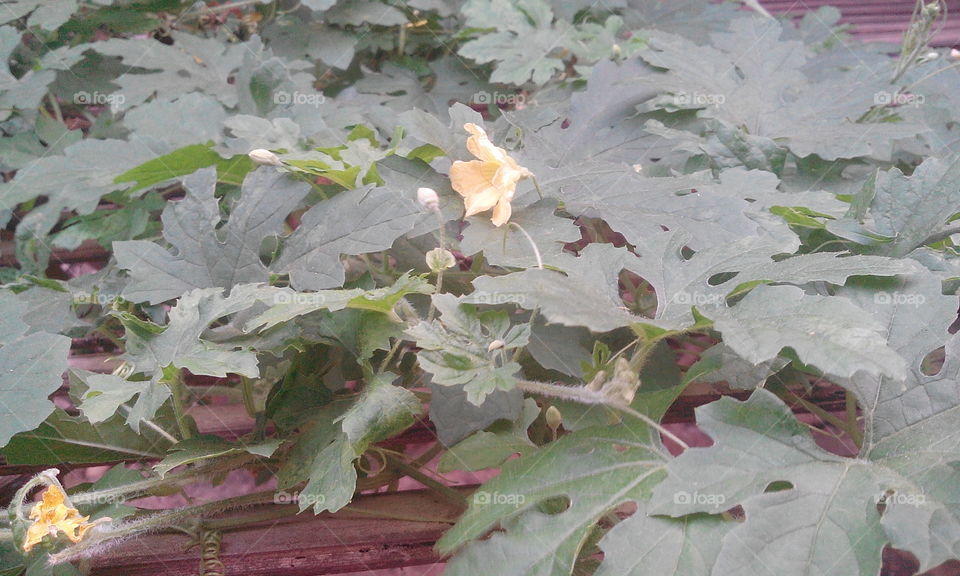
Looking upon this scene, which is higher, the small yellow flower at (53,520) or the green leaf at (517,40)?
the green leaf at (517,40)

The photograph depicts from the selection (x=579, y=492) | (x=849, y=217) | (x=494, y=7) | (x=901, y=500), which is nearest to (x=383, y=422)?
(x=579, y=492)

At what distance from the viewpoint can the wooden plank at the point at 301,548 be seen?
85 cm

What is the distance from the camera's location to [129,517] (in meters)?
0.84

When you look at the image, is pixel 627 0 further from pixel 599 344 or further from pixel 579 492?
pixel 579 492
